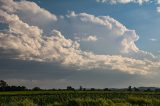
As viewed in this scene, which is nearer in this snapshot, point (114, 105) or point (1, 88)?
point (114, 105)

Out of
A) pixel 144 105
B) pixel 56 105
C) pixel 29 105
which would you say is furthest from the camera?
pixel 144 105

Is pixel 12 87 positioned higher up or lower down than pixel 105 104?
higher up

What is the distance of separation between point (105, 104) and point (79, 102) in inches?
96.0

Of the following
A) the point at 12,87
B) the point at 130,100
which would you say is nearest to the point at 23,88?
the point at 12,87

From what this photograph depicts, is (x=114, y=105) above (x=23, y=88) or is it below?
below

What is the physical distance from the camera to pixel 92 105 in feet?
117

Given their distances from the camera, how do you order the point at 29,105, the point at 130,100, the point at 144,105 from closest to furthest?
1. the point at 29,105
2. the point at 144,105
3. the point at 130,100

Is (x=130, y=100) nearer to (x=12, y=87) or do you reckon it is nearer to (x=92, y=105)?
(x=92, y=105)

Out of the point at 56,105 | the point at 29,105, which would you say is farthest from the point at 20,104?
the point at 56,105

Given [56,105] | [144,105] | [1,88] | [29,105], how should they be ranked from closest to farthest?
[29,105] < [56,105] < [144,105] < [1,88]

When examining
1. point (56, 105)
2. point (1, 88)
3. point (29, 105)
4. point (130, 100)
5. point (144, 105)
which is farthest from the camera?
point (1, 88)

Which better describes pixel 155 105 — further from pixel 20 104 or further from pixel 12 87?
pixel 12 87

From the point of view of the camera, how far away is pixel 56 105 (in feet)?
116

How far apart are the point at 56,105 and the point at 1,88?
8393 cm
